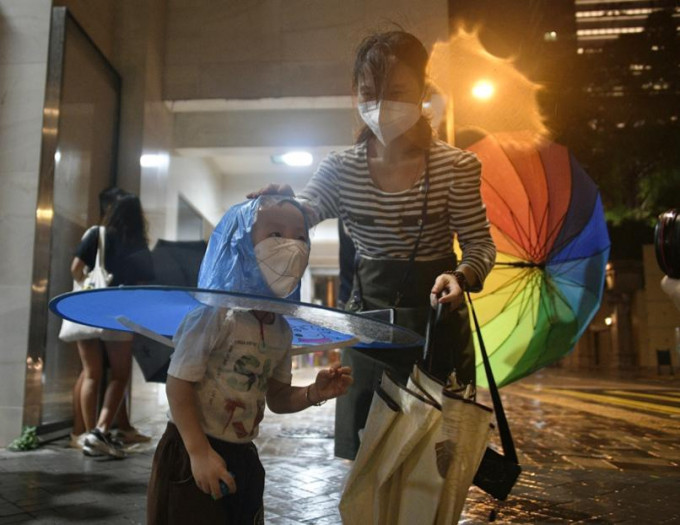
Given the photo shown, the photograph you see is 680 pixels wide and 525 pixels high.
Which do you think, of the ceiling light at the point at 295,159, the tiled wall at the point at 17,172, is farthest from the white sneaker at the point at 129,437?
the ceiling light at the point at 295,159

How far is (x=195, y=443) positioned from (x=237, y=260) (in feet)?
1.53

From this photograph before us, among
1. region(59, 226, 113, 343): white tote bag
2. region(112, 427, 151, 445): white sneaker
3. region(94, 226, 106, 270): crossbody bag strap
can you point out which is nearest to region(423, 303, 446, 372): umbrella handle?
region(59, 226, 113, 343): white tote bag

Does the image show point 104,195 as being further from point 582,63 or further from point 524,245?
point 582,63

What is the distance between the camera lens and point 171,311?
164 centimetres

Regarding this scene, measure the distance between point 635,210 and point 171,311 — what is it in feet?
57.4

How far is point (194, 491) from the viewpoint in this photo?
1.61m

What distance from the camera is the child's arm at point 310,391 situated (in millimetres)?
1761

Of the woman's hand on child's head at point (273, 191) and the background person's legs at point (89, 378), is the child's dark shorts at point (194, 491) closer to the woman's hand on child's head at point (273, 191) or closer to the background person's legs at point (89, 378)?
the woman's hand on child's head at point (273, 191)

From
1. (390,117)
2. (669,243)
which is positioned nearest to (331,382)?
(390,117)

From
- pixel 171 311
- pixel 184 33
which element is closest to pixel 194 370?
pixel 171 311

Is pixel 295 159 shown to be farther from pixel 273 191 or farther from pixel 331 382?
pixel 331 382

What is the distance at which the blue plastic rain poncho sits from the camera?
165 cm

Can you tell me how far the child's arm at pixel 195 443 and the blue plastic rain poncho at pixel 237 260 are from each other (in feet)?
0.89

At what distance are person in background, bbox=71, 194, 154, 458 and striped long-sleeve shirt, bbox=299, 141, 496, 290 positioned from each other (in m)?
2.62
